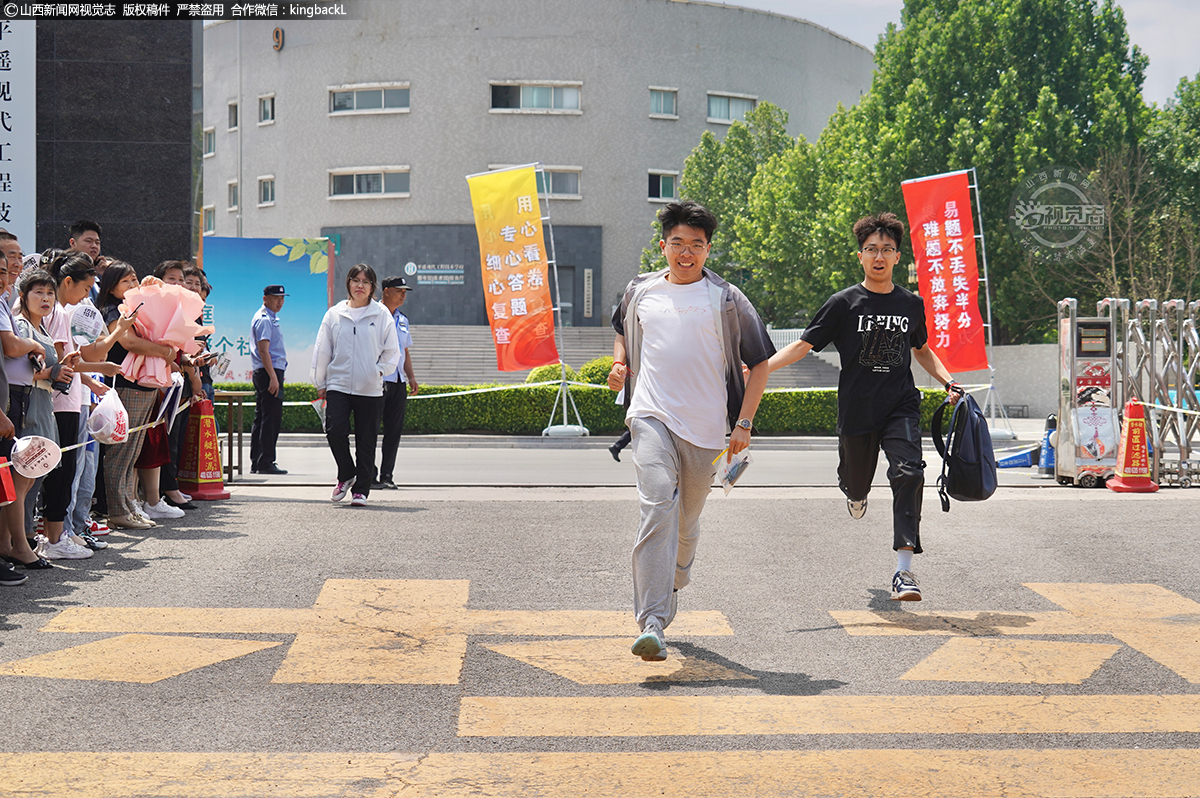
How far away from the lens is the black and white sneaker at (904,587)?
632 centimetres

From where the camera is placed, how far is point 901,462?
6488mm

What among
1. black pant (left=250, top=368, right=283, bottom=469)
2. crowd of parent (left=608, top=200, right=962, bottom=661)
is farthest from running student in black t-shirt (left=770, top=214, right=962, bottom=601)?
black pant (left=250, top=368, right=283, bottom=469)

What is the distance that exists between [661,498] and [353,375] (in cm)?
566

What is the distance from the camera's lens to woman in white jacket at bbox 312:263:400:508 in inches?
403

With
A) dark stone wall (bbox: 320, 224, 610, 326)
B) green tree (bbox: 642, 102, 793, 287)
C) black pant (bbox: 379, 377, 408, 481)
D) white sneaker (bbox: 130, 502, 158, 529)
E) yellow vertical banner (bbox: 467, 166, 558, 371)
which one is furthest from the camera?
dark stone wall (bbox: 320, 224, 610, 326)

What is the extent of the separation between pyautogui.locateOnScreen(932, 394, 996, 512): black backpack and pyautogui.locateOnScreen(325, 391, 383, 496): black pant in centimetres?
519

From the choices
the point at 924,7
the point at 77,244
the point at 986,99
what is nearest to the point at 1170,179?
the point at 986,99

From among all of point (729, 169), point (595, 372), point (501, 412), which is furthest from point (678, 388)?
point (729, 169)

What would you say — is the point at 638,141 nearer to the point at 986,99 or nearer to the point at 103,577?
the point at 986,99

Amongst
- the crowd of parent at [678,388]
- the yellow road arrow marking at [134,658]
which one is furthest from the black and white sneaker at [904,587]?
the yellow road arrow marking at [134,658]

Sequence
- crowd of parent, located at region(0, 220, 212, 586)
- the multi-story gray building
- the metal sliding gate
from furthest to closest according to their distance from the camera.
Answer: the multi-story gray building → the metal sliding gate → crowd of parent, located at region(0, 220, 212, 586)

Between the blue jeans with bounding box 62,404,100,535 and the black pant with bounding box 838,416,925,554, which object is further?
the blue jeans with bounding box 62,404,100,535

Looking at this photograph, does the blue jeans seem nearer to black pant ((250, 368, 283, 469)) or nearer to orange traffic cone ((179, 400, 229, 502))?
orange traffic cone ((179, 400, 229, 502))

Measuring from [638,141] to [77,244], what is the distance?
1549 inches
